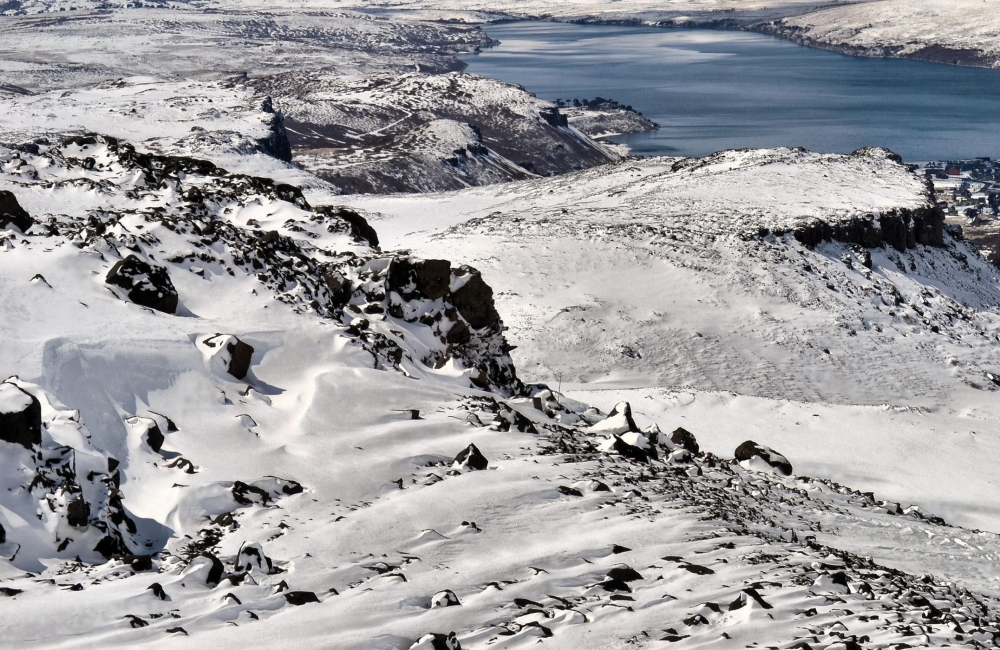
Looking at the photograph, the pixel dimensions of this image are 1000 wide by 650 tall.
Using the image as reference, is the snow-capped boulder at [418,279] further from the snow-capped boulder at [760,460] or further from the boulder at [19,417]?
the boulder at [19,417]

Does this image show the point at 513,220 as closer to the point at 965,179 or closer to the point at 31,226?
the point at 31,226

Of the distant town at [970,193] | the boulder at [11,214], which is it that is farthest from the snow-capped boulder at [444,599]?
the distant town at [970,193]

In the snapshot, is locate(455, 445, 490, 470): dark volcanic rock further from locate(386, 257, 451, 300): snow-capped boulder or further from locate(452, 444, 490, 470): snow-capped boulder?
locate(386, 257, 451, 300): snow-capped boulder

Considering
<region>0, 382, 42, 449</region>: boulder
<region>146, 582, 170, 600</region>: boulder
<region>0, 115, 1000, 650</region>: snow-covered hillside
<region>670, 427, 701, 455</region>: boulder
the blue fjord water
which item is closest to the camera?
<region>146, 582, 170, 600</region>: boulder

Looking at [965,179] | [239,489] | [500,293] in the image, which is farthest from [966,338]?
[965,179]

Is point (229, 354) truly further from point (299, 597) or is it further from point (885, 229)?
point (885, 229)

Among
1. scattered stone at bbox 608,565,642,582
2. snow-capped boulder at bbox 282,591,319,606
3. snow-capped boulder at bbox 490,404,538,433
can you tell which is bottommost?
scattered stone at bbox 608,565,642,582

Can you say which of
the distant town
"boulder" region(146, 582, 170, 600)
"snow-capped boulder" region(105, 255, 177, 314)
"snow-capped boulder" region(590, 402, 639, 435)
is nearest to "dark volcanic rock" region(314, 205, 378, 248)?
"snow-capped boulder" region(105, 255, 177, 314)

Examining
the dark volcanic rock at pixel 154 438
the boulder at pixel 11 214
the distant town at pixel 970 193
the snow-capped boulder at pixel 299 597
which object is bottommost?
the distant town at pixel 970 193
